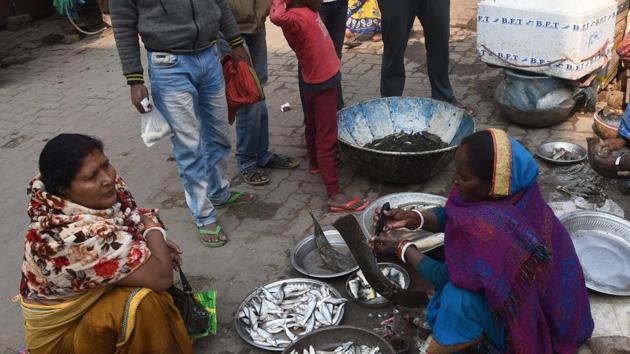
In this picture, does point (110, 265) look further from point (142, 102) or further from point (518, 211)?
point (518, 211)

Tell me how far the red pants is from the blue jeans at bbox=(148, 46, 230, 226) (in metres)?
0.67

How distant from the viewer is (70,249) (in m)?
2.47

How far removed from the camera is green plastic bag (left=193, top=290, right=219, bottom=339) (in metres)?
3.28

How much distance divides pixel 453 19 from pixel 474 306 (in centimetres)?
693

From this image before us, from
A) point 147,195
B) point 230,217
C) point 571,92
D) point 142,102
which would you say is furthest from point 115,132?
point 571,92

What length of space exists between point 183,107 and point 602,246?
9.36ft

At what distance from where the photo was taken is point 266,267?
3.89 m

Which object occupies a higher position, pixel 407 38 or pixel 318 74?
pixel 318 74

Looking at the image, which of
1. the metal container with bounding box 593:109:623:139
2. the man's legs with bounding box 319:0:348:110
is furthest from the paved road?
the man's legs with bounding box 319:0:348:110

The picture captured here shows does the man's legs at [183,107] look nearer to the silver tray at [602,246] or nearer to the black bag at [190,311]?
the black bag at [190,311]

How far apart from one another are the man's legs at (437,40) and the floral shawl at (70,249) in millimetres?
3696

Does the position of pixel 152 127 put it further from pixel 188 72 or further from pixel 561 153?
pixel 561 153

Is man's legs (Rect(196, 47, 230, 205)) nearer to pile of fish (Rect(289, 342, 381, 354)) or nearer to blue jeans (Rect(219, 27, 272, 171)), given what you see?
blue jeans (Rect(219, 27, 272, 171))

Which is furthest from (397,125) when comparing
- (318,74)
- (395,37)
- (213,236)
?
(213,236)
